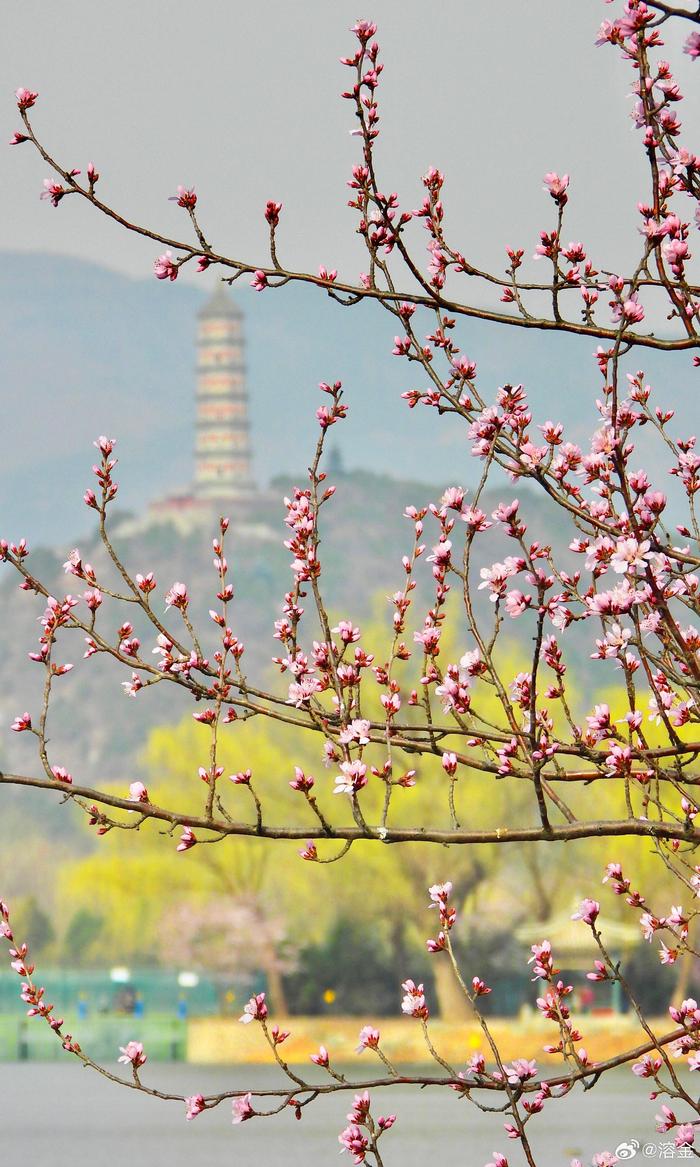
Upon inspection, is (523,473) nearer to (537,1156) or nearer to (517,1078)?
(517,1078)

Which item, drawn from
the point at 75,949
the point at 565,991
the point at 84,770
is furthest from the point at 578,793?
the point at 84,770

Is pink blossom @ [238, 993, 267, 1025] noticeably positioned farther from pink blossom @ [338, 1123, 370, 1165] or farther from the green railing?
the green railing

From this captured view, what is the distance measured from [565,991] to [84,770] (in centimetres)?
17251

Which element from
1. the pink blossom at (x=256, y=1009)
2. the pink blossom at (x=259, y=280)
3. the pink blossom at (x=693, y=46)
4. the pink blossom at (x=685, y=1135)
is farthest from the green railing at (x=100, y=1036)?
the pink blossom at (x=693, y=46)

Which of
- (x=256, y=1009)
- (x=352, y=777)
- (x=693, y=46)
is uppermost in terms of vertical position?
(x=693, y=46)

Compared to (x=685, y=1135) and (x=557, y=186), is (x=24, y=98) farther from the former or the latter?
(x=685, y=1135)

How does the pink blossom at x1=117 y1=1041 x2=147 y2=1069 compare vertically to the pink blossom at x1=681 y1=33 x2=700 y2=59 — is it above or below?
below

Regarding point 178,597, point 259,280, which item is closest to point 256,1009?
point 178,597

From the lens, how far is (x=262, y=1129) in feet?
136

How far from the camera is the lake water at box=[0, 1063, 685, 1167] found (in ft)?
103

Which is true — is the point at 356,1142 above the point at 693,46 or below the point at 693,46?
below

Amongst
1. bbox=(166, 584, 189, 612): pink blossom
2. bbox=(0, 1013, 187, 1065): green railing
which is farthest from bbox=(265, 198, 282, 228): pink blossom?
bbox=(0, 1013, 187, 1065): green railing

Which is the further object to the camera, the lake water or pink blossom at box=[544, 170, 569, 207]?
the lake water

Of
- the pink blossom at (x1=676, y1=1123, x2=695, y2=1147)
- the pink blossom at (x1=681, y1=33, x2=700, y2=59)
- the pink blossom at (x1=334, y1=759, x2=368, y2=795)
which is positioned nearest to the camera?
the pink blossom at (x1=681, y1=33, x2=700, y2=59)
